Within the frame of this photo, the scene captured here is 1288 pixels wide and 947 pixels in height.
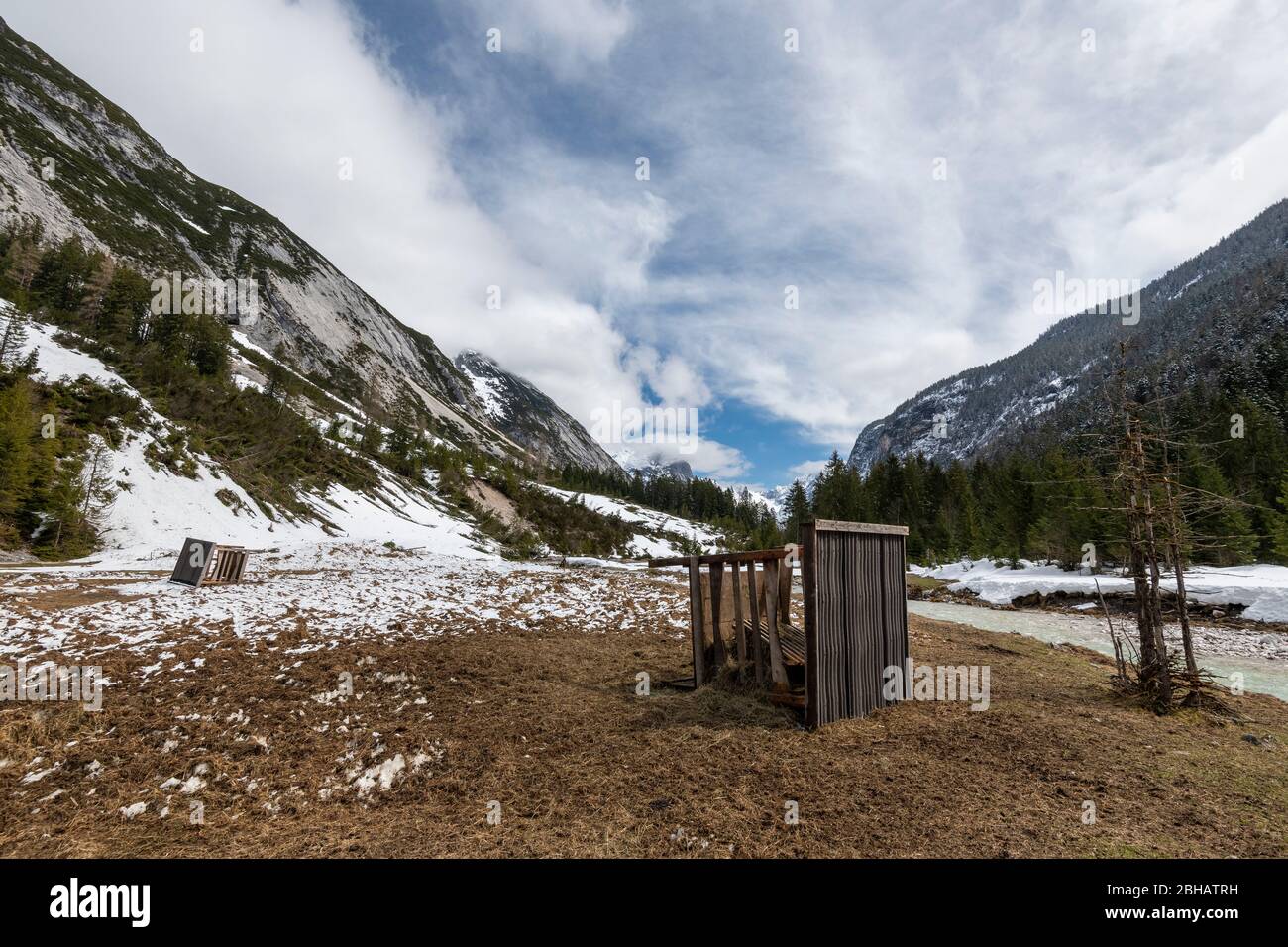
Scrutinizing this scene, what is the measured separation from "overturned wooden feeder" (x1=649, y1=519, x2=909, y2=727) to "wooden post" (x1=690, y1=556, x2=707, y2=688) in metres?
0.02

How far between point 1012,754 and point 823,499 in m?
79.8

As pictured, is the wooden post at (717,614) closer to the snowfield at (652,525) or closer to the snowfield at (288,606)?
the snowfield at (288,606)

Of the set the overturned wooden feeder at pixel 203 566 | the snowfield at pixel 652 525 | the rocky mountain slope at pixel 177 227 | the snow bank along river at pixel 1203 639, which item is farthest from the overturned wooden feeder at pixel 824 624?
the rocky mountain slope at pixel 177 227

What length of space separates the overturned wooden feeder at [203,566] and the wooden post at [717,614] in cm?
1359

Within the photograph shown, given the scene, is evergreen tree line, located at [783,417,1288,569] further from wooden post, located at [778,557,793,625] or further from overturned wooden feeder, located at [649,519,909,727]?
wooden post, located at [778,557,793,625]

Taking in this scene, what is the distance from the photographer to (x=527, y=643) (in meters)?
12.0

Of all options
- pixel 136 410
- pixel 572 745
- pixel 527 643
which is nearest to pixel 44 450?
pixel 136 410

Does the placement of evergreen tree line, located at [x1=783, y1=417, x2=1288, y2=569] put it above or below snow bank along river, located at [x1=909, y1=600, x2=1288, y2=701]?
above

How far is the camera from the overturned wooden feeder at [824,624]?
732 cm

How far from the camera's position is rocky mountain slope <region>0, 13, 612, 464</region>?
81562 mm

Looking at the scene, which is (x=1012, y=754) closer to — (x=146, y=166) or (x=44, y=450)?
(x=44, y=450)

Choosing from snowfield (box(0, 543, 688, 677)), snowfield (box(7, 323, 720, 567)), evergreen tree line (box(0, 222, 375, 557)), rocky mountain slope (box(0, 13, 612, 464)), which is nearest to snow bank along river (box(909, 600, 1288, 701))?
snowfield (box(0, 543, 688, 677))
